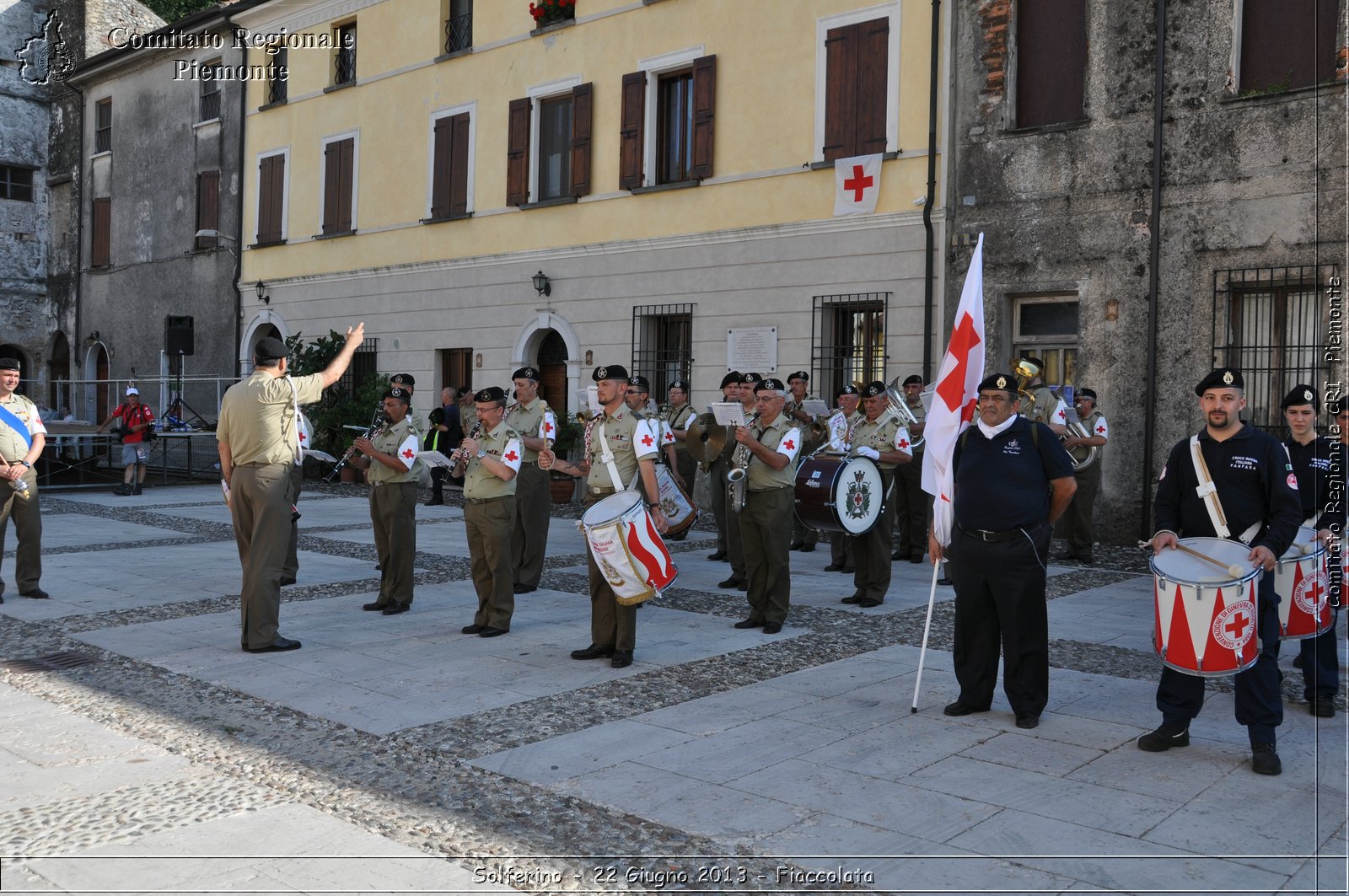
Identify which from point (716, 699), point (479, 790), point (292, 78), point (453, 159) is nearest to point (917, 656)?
point (716, 699)

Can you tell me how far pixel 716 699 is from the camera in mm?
6664

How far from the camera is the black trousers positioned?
6.05 m

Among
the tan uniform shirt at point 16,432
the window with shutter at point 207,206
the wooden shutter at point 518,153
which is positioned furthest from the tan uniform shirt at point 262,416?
the window with shutter at point 207,206

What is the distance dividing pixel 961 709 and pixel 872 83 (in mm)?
11284

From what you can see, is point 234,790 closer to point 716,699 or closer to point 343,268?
point 716,699

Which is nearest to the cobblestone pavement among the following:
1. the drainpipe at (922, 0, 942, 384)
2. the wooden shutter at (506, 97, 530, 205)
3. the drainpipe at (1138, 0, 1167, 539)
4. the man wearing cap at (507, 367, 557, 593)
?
the man wearing cap at (507, 367, 557, 593)

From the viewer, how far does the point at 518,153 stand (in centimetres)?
2022

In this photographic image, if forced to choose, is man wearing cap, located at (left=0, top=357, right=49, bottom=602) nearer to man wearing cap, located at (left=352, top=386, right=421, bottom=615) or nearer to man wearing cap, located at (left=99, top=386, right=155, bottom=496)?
man wearing cap, located at (left=352, top=386, right=421, bottom=615)

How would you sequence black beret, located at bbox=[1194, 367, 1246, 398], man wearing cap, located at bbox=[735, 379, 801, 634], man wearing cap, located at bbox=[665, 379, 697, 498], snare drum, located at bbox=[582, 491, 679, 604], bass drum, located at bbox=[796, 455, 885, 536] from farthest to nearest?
1. man wearing cap, located at bbox=[665, 379, 697, 498]
2. bass drum, located at bbox=[796, 455, 885, 536]
3. man wearing cap, located at bbox=[735, 379, 801, 634]
4. snare drum, located at bbox=[582, 491, 679, 604]
5. black beret, located at bbox=[1194, 367, 1246, 398]

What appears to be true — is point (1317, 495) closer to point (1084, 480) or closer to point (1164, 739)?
point (1164, 739)

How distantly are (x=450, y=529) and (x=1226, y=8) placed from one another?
10722 mm

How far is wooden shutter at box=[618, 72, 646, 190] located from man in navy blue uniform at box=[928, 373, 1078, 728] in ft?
42.4

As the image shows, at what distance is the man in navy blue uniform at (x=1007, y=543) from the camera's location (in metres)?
6.07

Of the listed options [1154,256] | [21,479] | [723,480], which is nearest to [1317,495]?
[723,480]
